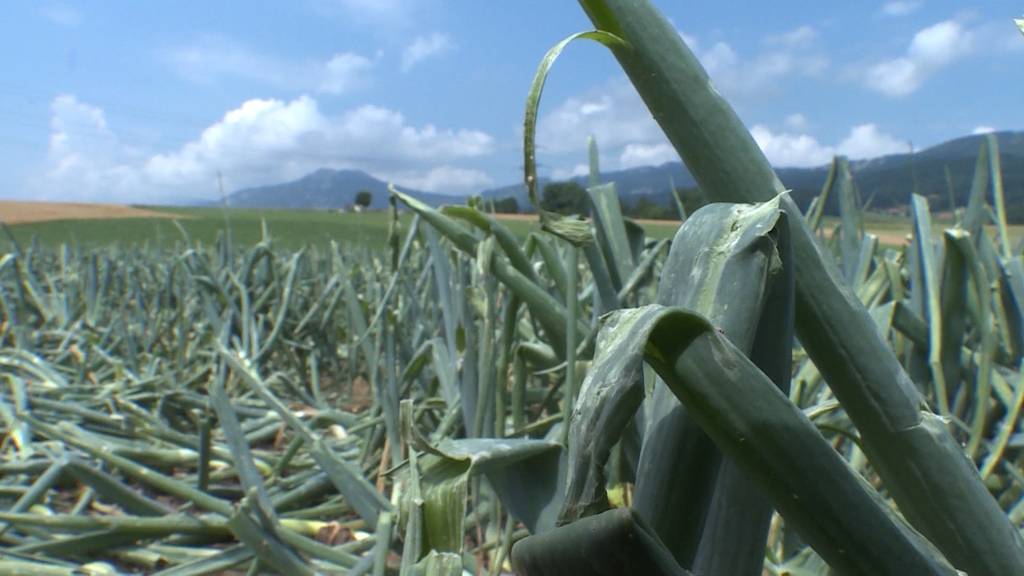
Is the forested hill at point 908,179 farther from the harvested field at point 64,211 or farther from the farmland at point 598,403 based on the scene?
the harvested field at point 64,211

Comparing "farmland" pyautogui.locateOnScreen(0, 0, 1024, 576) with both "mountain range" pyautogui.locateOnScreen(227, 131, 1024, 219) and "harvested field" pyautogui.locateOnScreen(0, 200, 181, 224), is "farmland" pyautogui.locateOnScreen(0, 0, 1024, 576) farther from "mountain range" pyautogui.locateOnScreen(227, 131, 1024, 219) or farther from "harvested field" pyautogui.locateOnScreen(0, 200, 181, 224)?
"harvested field" pyautogui.locateOnScreen(0, 200, 181, 224)

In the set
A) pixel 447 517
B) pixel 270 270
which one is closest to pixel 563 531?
pixel 447 517

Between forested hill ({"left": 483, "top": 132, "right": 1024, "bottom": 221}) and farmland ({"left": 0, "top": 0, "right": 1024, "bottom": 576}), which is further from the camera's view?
forested hill ({"left": 483, "top": 132, "right": 1024, "bottom": 221})

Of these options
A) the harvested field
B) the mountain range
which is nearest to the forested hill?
the mountain range

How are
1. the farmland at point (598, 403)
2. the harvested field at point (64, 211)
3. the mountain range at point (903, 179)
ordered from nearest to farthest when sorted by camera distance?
1. the farmland at point (598, 403)
2. the mountain range at point (903, 179)
3. the harvested field at point (64, 211)

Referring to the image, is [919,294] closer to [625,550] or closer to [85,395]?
[625,550]

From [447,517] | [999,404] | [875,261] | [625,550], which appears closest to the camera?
[625,550]

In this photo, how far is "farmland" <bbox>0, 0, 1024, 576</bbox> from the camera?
234 mm

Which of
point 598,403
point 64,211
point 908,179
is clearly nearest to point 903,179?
point 908,179

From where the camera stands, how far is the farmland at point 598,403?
0.23 m

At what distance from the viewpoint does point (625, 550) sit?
0.70 feet

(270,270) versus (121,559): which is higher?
(270,270)

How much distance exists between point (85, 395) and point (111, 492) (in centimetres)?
56

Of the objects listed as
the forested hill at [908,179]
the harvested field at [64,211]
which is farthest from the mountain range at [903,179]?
the harvested field at [64,211]
